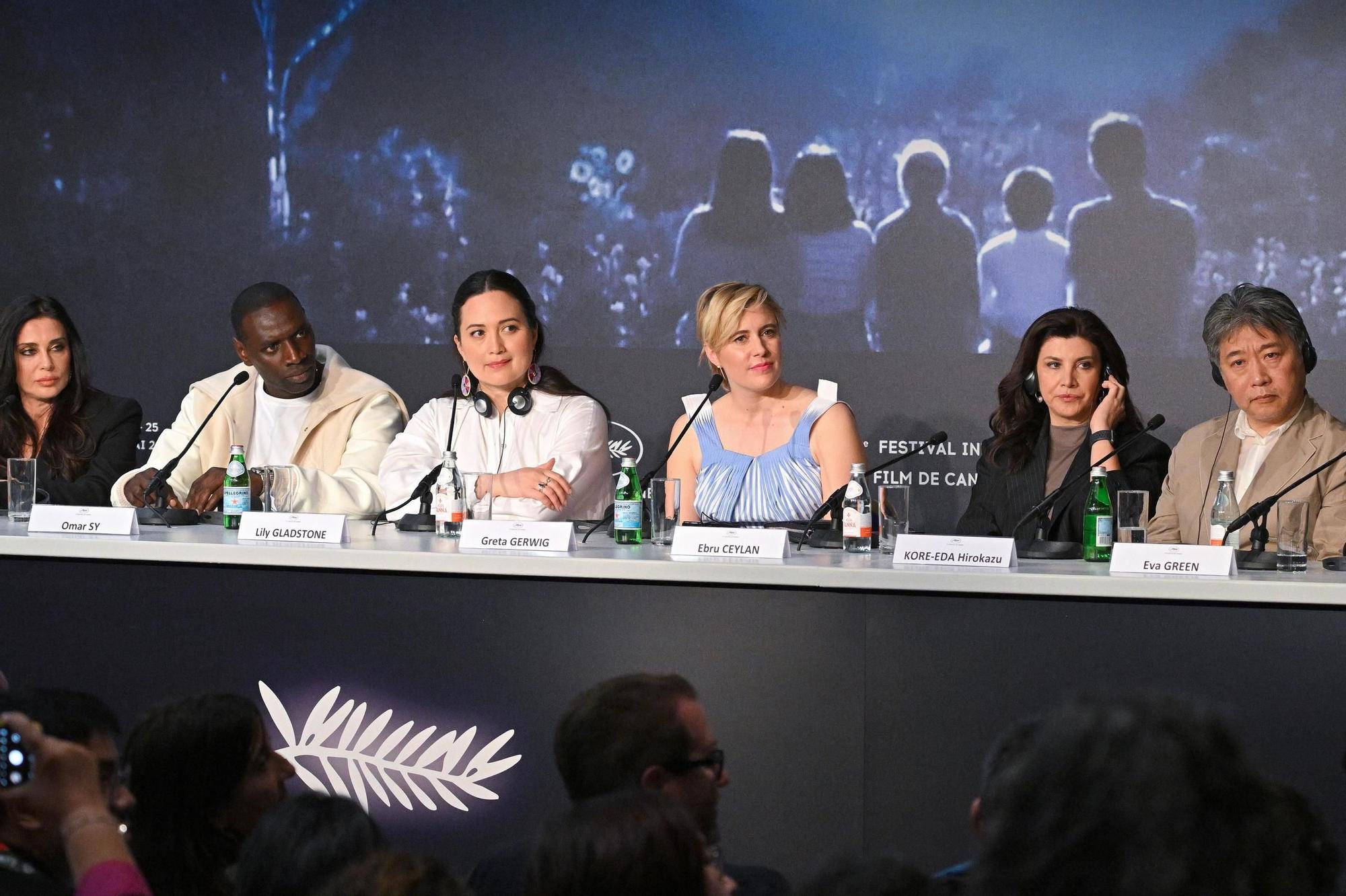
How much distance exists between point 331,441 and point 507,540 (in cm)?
151

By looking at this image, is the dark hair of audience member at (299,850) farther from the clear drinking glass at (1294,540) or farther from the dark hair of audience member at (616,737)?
the clear drinking glass at (1294,540)

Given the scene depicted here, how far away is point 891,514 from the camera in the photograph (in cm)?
277

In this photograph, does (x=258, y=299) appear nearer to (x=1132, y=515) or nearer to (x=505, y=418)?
(x=505, y=418)

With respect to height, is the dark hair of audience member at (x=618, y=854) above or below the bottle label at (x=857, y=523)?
below

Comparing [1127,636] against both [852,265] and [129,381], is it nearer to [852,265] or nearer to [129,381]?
[852,265]

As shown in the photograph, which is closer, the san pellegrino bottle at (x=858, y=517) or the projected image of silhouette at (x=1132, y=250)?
the san pellegrino bottle at (x=858, y=517)

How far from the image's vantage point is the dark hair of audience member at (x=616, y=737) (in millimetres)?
1623

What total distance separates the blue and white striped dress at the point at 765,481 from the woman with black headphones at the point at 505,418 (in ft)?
1.01

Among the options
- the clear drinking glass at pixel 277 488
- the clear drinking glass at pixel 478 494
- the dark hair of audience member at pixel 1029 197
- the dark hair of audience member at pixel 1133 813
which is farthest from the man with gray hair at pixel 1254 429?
the dark hair of audience member at pixel 1133 813

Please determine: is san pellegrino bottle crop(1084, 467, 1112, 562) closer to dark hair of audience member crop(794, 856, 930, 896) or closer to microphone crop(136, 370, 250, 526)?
dark hair of audience member crop(794, 856, 930, 896)

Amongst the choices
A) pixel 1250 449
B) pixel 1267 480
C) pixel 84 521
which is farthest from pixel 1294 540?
pixel 84 521

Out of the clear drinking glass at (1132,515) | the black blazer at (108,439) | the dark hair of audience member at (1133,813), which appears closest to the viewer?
the dark hair of audience member at (1133,813)

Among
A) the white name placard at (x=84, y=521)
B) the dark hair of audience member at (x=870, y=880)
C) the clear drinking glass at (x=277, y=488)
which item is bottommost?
the dark hair of audience member at (x=870, y=880)

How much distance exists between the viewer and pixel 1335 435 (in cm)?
303
